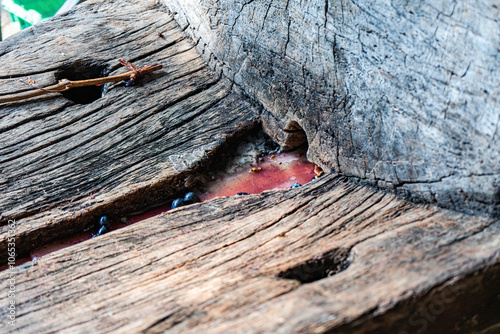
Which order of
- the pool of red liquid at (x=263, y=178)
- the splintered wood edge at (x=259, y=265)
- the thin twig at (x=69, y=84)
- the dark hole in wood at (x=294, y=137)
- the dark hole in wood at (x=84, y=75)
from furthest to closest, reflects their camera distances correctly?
1. the dark hole in wood at (x=84, y=75)
2. the thin twig at (x=69, y=84)
3. the dark hole in wood at (x=294, y=137)
4. the pool of red liquid at (x=263, y=178)
5. the splintered wood edge at (x=259, y=265)

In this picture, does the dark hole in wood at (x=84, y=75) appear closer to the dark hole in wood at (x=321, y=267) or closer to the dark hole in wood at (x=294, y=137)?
the dark hole in wood at (x=294, y=137)

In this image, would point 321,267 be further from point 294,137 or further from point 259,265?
point 294,137

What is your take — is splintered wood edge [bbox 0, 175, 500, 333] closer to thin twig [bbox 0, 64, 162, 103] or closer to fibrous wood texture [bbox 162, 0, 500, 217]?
fibrous wood texture [bbox 162, 0, 500, 217]

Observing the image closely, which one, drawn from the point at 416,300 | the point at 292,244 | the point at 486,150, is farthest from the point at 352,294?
the point at 486,150

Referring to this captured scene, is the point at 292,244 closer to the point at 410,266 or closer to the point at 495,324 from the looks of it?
the point at 410,266

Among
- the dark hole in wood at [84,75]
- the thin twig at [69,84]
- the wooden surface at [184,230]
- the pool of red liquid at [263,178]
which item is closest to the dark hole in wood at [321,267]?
the wooden surface at [184,230]
